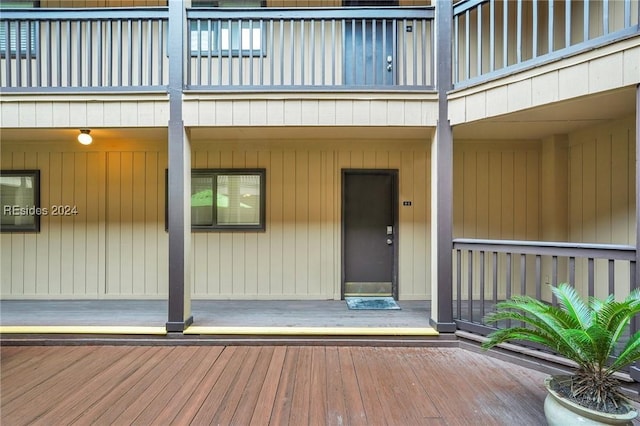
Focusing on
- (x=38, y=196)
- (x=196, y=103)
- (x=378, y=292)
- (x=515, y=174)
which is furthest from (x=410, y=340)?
(x=38, y=196)

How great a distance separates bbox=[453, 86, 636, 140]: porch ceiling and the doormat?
2.42 m

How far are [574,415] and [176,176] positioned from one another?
3.72m

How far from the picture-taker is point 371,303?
14.1 feet

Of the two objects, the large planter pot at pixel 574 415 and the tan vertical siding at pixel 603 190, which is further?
the tan vertical siding at pixel 603 190

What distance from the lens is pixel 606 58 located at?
8.04 feet

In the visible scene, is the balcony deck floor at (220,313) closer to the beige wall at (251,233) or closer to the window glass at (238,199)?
the beige wall at (251,233)

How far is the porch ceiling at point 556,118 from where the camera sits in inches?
108

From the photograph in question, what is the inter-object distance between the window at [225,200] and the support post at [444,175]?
252 centimetres

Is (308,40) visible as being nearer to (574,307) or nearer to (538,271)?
(538,271)

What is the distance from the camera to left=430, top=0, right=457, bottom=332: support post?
10.8 ft

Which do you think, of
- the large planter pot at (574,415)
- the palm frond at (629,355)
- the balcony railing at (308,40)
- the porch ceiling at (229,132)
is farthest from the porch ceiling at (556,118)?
the large planter pot at (574,415)

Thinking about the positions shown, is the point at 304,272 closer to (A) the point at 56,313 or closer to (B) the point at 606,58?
(A) the point at 56,313

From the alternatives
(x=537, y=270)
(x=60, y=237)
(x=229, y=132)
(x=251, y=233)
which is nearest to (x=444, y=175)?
(x=537, y=270)

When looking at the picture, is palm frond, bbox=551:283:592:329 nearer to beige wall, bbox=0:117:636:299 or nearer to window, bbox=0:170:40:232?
beige wall, bbox=0:117:636:299
